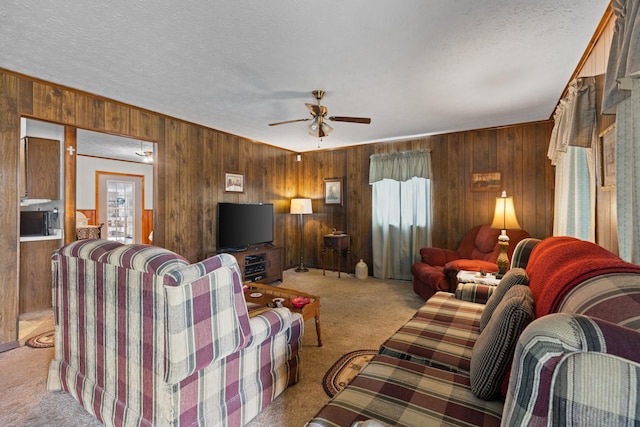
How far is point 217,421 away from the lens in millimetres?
1542

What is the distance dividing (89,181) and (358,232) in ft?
19.0

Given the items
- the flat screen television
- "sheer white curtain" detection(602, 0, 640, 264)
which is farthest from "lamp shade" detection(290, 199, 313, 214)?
"sheer white curtain" detection(602, 0, 640, 264)

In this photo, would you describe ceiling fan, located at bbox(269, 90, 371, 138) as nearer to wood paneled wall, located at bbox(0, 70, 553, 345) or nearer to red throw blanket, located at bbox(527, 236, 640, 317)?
wood paneled wall, located at bbox(0, 70, 553, 345)

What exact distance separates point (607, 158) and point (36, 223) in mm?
5711

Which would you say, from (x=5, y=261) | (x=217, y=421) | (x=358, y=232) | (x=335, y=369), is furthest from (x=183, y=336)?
(x=358, y=232)

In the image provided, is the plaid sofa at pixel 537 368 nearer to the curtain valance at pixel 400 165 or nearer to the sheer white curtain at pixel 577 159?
the sheer white curtain at pixel 577 159

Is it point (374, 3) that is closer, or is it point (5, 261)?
point (374, 3)

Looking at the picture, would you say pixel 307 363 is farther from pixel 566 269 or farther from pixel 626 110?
pixel 626 110

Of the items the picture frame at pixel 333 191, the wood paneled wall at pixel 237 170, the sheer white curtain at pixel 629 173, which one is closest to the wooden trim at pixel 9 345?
the wood paneled wall at pixel 237 170

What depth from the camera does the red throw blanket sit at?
39.3 inches

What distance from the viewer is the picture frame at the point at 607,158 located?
180 cm

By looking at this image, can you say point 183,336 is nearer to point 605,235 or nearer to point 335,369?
point 335,369

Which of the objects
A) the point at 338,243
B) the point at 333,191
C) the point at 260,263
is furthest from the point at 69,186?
the point at 333,191

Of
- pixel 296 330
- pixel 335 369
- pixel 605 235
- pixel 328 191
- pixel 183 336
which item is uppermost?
pixel 328 191
